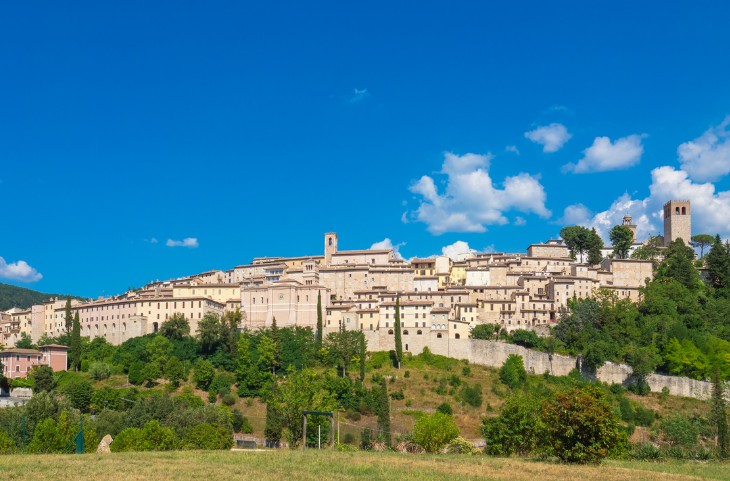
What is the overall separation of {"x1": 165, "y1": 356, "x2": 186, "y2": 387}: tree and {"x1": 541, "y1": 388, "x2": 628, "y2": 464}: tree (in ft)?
151

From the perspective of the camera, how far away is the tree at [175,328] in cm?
7719

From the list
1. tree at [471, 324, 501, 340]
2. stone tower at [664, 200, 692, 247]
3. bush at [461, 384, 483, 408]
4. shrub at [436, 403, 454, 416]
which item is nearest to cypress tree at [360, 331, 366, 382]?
shrub at [436, 403, 454, 416]

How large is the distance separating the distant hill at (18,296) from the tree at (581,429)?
145 meters

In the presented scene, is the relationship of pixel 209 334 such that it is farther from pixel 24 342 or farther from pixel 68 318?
pixel 24 342

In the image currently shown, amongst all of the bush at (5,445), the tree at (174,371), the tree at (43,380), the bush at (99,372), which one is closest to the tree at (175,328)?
the tree at (174,371)

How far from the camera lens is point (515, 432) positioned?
39031 mm

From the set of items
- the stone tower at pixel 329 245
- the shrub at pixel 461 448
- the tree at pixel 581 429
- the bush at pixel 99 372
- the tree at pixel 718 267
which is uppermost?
the stone tower at pixel 329 245

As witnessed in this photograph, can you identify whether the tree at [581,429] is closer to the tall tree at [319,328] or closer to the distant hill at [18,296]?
the tall tree at [319,328]

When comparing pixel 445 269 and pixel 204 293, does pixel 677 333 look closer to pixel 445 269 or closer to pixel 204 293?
pixel 445 269

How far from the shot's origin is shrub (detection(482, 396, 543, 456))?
1502 inches

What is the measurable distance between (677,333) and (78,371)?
5637cm

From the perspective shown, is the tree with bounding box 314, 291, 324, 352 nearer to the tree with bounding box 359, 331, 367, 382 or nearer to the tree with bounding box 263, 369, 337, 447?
the tree with bounding box 359, 331, 367, 382

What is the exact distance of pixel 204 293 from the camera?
283 ft

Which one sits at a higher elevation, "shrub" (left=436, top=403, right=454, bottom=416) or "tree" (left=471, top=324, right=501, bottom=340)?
"tree" (left=471, top=324, right=501, bottom=340)
